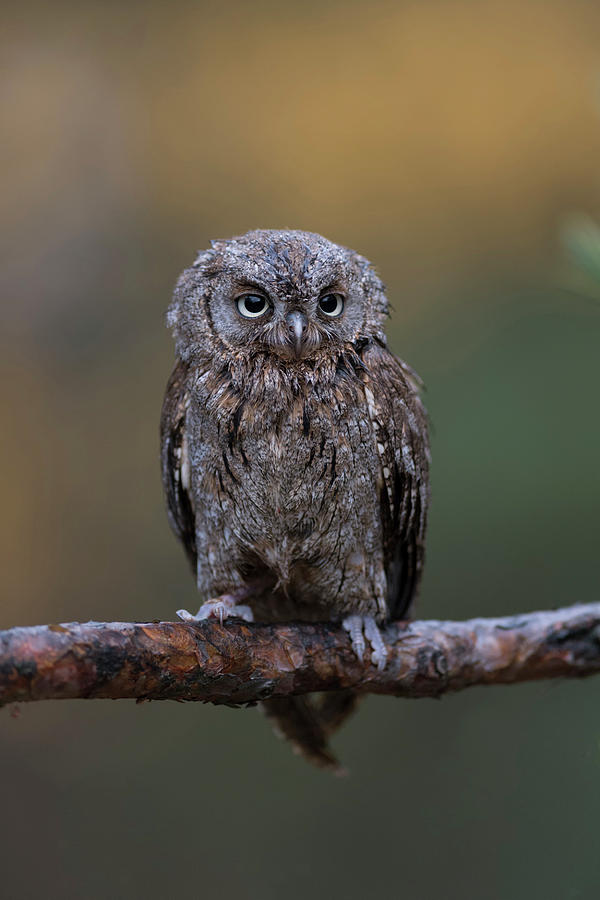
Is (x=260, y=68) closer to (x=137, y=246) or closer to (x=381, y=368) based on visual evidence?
(x=137, y=246)

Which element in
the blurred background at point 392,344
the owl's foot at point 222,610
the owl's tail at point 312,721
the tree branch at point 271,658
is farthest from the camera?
the blurred background at point 392,344

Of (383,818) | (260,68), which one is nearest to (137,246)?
(260,68)

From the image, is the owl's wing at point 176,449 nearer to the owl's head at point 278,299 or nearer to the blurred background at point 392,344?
the owl's head at point 278,299

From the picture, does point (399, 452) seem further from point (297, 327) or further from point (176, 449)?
point (176, 449)

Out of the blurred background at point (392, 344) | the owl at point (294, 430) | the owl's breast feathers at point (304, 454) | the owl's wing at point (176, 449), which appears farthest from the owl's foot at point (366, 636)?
the blurred background at point (392, 344)

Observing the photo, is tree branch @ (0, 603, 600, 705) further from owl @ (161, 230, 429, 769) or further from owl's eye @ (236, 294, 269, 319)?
owl's eye @ (236, 294, 269, 319)

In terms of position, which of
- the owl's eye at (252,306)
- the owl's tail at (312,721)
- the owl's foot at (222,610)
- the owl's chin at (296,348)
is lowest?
the owl's tail at (312,721)

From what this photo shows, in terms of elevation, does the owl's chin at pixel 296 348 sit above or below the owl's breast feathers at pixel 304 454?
above
